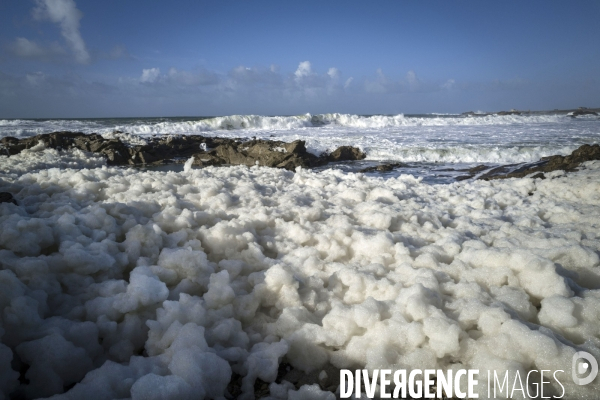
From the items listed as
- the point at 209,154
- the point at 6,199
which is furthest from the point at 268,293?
the point at 209,154

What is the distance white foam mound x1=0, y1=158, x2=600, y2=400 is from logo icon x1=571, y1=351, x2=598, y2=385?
30mm

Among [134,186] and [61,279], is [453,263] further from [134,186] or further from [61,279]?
[134,186]

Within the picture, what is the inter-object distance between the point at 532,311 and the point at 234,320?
1727mm

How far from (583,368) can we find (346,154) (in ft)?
40.7

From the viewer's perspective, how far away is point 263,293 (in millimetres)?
2334

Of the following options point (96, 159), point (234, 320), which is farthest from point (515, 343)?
point (96, 159)

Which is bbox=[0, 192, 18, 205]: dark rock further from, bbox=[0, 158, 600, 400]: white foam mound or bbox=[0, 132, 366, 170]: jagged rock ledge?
bbox=[0, 132, 366, 170]: jagged rock ledge

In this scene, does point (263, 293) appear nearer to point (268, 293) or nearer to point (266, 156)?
point (268, 293)

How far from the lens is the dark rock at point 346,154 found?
44.0 feet

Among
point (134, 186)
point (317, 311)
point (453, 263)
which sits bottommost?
point (317, 311)

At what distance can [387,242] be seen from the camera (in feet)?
9.41

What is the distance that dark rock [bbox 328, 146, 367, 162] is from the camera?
13.4m

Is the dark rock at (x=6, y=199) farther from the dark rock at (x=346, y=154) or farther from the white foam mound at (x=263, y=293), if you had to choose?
the dark rock at (x=346, y=154)

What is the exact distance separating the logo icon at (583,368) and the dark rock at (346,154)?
38.8ft
